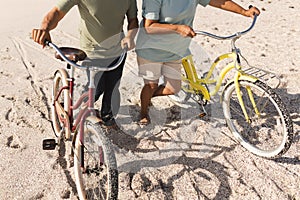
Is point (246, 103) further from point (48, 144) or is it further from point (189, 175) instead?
point (48, 144)

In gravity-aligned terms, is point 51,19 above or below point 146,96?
above

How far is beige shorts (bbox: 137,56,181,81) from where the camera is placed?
11.4ft

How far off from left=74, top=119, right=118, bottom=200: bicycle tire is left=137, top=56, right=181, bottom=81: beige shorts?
3.17 feet

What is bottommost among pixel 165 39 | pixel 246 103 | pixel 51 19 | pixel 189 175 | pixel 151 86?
pixel 189 175

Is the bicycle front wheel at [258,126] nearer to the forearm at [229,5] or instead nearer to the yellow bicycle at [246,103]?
the yellow bicycle at [246,103]

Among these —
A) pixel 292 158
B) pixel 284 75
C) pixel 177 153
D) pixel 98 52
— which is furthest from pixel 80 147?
pixel 284 75

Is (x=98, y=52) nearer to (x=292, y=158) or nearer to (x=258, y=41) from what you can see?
(x=292, y=158)

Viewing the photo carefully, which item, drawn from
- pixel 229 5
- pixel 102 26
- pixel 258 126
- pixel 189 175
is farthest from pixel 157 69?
pixel 258 126

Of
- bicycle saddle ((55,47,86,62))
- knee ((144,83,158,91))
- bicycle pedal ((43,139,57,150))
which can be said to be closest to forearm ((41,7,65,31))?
bicycle saddle ((55,47,86,62))

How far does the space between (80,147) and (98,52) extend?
2.93 feet

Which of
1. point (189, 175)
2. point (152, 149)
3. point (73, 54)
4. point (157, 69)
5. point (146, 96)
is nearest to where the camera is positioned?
point (73, 54)

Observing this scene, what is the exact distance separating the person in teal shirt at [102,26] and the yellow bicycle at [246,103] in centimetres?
81

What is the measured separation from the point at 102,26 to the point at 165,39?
1.89ft

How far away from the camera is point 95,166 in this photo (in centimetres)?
307
